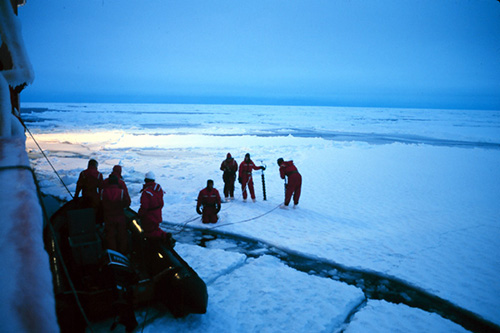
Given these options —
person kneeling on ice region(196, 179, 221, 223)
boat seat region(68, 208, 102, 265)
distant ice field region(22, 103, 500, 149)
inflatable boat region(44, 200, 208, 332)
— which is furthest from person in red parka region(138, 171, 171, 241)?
distant ice field region(22, 103, 500, 149)

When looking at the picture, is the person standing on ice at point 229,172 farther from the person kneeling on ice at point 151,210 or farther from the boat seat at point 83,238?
the boat seat at point 83,238

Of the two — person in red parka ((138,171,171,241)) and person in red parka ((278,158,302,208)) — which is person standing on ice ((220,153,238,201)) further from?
person in red parka ((138,171,171,241))

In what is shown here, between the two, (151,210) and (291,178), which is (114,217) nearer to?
(151,210)

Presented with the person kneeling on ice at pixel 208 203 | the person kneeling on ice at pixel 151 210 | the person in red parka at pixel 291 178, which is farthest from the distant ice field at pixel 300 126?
the person kneeling on ice at pixel 151 210

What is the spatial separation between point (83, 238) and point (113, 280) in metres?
1.46

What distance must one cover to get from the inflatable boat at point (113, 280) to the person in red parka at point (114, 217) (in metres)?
0.21

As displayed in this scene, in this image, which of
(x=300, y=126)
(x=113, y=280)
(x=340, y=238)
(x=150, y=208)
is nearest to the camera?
(x=113, y=280)

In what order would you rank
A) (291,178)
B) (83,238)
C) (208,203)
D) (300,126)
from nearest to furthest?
(83,238), (208,203), (291,178), (300,126)

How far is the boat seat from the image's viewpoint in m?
4.35

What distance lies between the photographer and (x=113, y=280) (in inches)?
135

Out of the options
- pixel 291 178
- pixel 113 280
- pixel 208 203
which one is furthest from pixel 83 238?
pixel 291 178

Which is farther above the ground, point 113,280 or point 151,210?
point 151,210

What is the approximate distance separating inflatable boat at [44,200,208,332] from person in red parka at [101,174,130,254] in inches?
8.3

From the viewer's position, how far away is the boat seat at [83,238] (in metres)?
4.35
